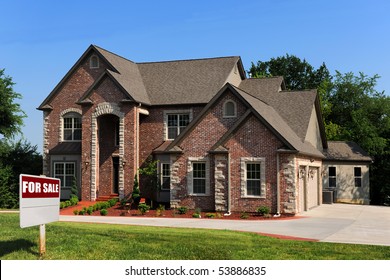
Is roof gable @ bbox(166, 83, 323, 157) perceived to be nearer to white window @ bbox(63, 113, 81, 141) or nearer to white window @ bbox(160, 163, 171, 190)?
white window @ bbox(160, 163, 171, 190)

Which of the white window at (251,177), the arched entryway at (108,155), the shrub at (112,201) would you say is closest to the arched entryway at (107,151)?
the arched entryway at (108,155)

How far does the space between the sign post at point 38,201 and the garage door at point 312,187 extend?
20332 mm

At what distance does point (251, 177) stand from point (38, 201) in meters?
16.1

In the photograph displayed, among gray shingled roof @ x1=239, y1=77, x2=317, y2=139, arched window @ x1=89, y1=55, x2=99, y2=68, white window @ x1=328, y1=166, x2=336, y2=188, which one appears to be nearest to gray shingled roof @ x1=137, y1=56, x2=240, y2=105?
gray shingled roof @ x1=239, y1=77, x2=317, y2=139

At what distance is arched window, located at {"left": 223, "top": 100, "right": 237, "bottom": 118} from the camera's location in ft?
89.2

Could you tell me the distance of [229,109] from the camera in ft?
89.7

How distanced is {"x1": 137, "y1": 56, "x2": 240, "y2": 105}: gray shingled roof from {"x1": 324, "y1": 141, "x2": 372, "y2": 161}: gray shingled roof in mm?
11325

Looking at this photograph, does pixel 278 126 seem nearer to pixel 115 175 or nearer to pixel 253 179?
pixel 253 179

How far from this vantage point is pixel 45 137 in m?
35.6

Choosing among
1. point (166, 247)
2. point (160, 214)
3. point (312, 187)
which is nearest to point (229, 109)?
point (160, 214)

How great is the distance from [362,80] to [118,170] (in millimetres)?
29485

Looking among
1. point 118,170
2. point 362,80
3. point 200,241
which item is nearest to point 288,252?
point 200,241

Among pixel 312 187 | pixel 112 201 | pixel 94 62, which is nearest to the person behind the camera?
pixel 112 201

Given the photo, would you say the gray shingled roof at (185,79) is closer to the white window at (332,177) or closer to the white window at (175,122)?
the white window at (175,122)
